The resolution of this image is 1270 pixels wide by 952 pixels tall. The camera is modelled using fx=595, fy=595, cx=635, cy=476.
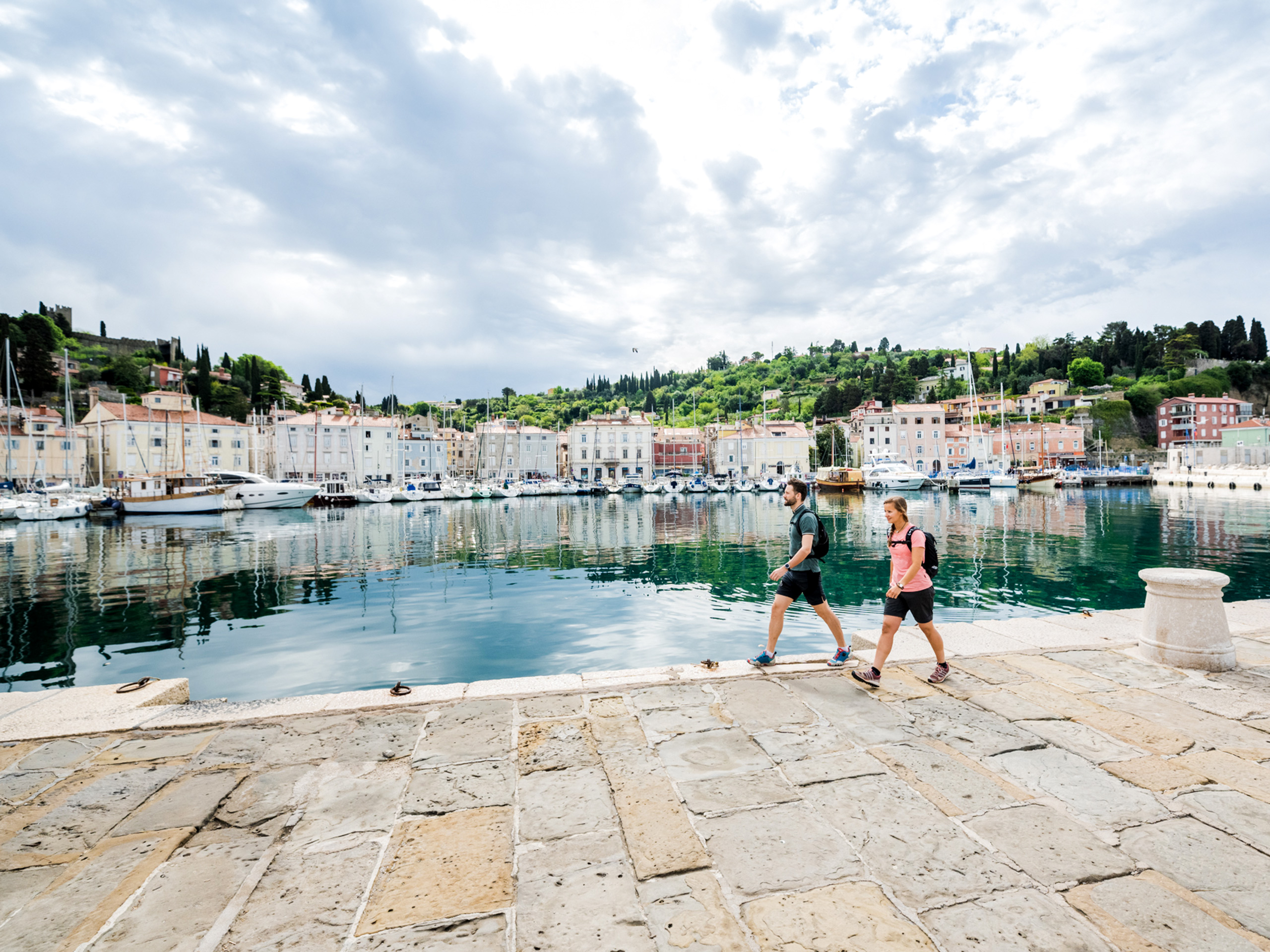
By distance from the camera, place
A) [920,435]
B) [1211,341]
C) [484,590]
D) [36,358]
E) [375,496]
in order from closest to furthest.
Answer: [484,590] < [375,496] < [36,358] < [920,435] < [1211,341]

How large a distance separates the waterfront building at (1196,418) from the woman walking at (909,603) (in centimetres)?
10004

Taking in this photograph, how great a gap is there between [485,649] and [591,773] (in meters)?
5.70

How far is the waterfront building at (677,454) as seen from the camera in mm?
81062

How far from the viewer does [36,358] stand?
66.8 meters

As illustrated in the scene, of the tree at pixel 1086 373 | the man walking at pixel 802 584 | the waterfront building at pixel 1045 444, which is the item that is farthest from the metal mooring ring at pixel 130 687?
the tree at pixel 1086 373

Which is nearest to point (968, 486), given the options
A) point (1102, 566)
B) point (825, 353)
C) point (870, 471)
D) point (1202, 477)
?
point (870, 471)

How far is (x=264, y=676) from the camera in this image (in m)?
7.61

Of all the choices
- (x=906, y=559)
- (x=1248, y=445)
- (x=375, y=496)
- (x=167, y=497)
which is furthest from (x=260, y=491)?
(x=1248, y=445)

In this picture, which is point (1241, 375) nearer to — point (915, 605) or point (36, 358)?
point (915, 605)

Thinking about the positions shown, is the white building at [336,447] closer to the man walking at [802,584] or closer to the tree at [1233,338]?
the man walking at [802,584]

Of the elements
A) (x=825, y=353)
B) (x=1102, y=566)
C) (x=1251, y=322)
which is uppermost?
(x=825, y=353)

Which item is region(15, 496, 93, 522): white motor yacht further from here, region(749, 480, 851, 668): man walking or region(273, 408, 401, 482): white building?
region(749, 480, 851, 668): man walking

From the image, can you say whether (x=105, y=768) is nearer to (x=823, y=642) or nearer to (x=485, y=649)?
(x=485, y=649)

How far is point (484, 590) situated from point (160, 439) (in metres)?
60.3
